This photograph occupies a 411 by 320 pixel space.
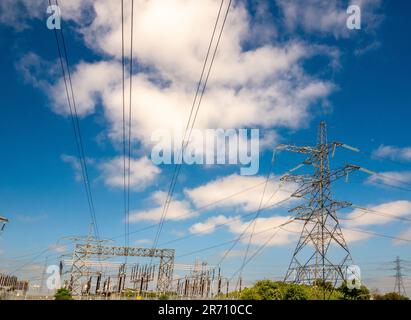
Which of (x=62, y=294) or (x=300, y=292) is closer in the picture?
Answer: (x=300, y=292)

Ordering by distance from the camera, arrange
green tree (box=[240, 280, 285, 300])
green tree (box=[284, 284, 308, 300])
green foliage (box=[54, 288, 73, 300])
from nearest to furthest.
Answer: green tree (box=[284, 284, 308, 300]) → green tree (box=[240, 280, 285, 300]) → green foliage (box=[54, 288, 73, 300])

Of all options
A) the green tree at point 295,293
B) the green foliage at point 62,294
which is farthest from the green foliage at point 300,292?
the green foliage at point 62,294

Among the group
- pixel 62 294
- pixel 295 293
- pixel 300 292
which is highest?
pixel 300 292

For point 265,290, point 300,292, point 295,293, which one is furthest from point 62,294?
point 300,292

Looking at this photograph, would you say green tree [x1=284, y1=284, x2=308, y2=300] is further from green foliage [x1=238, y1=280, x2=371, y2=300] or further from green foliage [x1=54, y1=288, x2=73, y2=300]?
green foliage [x1=54, y1=288, x2=73, y2=300]

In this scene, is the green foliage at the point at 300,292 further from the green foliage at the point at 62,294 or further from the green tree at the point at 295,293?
the green foliage at the point at 62,294

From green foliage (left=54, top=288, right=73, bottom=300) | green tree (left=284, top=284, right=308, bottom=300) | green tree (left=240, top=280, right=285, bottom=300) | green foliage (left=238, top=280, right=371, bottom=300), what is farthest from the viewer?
green foliage (left=54, top=288, right=73, bottom=300)

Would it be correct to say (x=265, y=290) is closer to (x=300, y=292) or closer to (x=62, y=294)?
(x=300, y=292)

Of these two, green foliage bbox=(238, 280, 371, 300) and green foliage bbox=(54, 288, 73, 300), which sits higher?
green foliage bbox=(238, 280, 371, 300)

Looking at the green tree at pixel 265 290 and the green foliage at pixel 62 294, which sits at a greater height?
the green tree at pixel 265 290

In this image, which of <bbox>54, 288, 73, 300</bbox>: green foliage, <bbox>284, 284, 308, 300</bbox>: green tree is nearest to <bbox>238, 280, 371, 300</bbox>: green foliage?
<bbox>284, 284, 308, 300</bbox>: green tree
